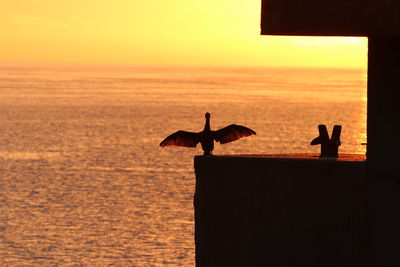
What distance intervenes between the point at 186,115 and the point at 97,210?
303 ft

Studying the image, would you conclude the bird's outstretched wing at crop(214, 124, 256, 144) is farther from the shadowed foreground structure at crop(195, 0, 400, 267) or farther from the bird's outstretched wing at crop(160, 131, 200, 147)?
the shadowed foreground structure at crop(195, 0, 400, 267)

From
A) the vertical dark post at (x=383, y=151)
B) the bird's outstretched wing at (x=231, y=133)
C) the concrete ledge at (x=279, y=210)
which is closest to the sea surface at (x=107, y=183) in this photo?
the bird's outstretched wing at (x=231, y=133)

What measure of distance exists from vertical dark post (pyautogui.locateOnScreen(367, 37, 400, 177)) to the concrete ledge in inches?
12.8

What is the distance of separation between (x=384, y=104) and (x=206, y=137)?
3.21 metres

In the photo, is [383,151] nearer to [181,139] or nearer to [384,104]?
[384,104]

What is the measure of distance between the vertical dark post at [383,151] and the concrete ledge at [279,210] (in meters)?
0.18

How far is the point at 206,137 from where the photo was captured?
15609mm

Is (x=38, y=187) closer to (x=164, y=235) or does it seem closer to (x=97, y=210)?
(x=97, y=210)

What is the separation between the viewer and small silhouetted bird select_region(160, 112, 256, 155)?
1556 centimetres

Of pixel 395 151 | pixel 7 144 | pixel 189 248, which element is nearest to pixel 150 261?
pixel 189 248

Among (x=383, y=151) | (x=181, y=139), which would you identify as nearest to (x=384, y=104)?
(x=383, y=151)

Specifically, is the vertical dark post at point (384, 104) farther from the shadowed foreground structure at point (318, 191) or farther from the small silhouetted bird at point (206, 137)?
the small silhouetted bird at point (206, 137)

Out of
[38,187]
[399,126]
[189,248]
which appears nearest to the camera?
[399,126]

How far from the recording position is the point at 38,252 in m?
72.9
